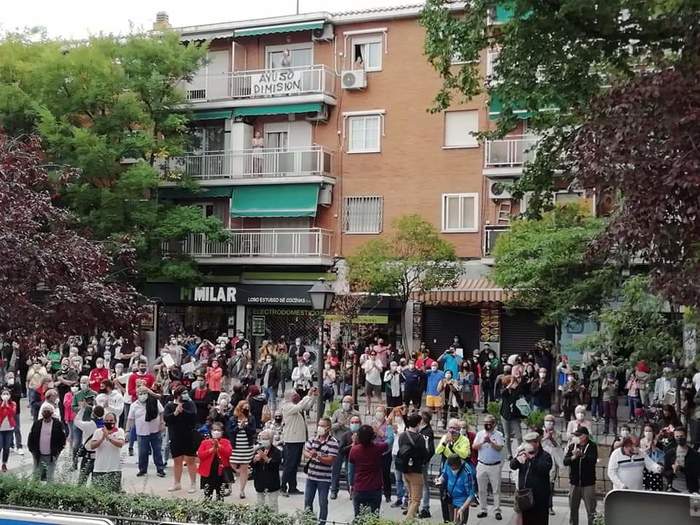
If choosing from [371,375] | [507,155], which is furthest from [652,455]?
[507,155]

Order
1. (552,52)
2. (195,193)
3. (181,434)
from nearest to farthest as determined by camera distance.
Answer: (552,52) < (181,434) < (195,193)

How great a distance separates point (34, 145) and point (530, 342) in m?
19.7

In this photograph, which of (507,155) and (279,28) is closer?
(507,155)

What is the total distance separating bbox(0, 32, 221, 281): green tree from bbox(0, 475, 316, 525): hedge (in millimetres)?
19349

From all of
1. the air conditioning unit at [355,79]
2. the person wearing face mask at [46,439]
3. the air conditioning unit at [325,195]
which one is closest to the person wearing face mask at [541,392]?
the person wearing face mask at [46,439]

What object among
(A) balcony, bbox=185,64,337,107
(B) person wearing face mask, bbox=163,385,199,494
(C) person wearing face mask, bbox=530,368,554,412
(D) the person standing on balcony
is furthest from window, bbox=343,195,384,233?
(B) person wearing face mask, bbox=163,385,199,494

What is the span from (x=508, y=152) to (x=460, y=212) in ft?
9.63

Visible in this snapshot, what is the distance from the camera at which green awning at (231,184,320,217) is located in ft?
103

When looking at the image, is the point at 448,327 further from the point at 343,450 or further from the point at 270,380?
the point at 343,450

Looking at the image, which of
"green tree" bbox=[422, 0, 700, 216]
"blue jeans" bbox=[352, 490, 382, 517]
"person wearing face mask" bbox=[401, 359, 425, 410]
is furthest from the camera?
"person wearing face mask" bbox=[401, 359, 425, 410]

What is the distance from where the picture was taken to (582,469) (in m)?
12.8

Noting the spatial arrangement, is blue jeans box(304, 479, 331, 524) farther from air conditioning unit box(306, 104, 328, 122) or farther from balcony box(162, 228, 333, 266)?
air conditioning unit box(306, 104, 328, 122)

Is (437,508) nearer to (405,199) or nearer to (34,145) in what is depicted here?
(34,145)

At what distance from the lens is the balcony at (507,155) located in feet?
92.0
